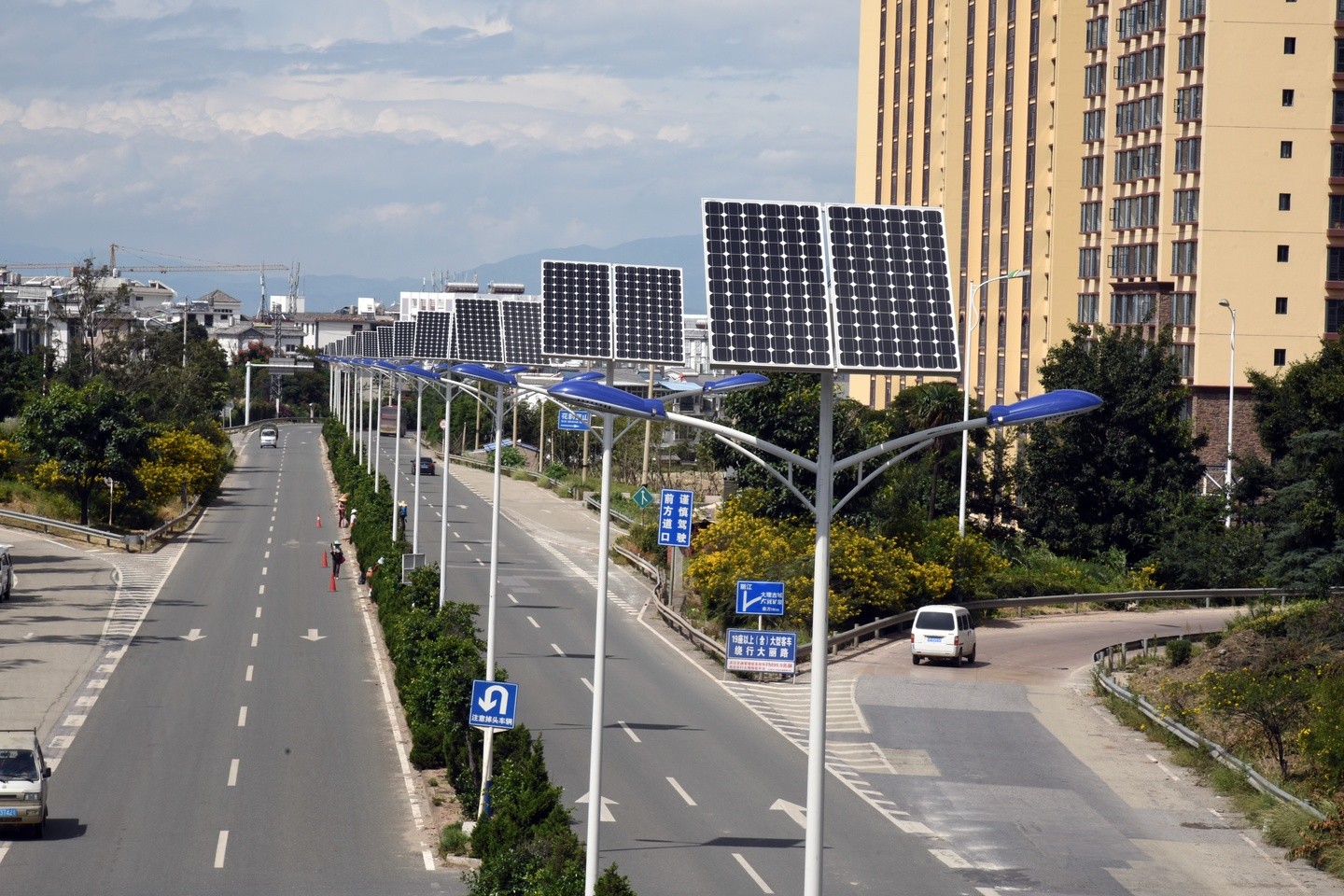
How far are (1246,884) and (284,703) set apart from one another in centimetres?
2219

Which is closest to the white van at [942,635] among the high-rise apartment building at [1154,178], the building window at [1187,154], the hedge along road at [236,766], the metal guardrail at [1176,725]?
the metal guardrail at [1176,725]

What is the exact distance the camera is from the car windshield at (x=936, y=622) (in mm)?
44031

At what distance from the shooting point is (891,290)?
16359 mm

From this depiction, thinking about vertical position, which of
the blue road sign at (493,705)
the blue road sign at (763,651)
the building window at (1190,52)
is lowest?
the blue road sign at (493,705)

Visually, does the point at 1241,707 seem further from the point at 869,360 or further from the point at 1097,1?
the point at 1097,1

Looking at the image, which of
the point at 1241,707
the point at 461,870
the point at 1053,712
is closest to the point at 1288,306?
the point at 1053,712

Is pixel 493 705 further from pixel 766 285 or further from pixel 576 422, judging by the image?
pixel 766 285

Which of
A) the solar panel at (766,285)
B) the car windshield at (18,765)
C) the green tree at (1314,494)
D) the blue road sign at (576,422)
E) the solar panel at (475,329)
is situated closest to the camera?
the solar panel at (766,285)

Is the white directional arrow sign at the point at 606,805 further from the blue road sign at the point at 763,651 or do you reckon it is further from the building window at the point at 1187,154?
the building window at the point at 1187,154

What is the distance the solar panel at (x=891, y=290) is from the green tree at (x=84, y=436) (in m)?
57.7

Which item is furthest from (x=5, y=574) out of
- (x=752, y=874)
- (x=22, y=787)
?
(x=752, y=874)

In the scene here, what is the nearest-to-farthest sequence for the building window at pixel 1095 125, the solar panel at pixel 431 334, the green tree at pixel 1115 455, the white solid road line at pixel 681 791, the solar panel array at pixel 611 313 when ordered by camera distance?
the solar panel array at pixel 611 313 < the white solid road line at pixel 681 791 < the green tree at pixel 1115 455 < the solar panel at pixel 431 334 < the building window at pixel 1095 125

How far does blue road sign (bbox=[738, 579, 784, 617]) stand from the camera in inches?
1409

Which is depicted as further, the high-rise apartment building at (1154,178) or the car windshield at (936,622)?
the high-rise apartment building at (1154,178)
